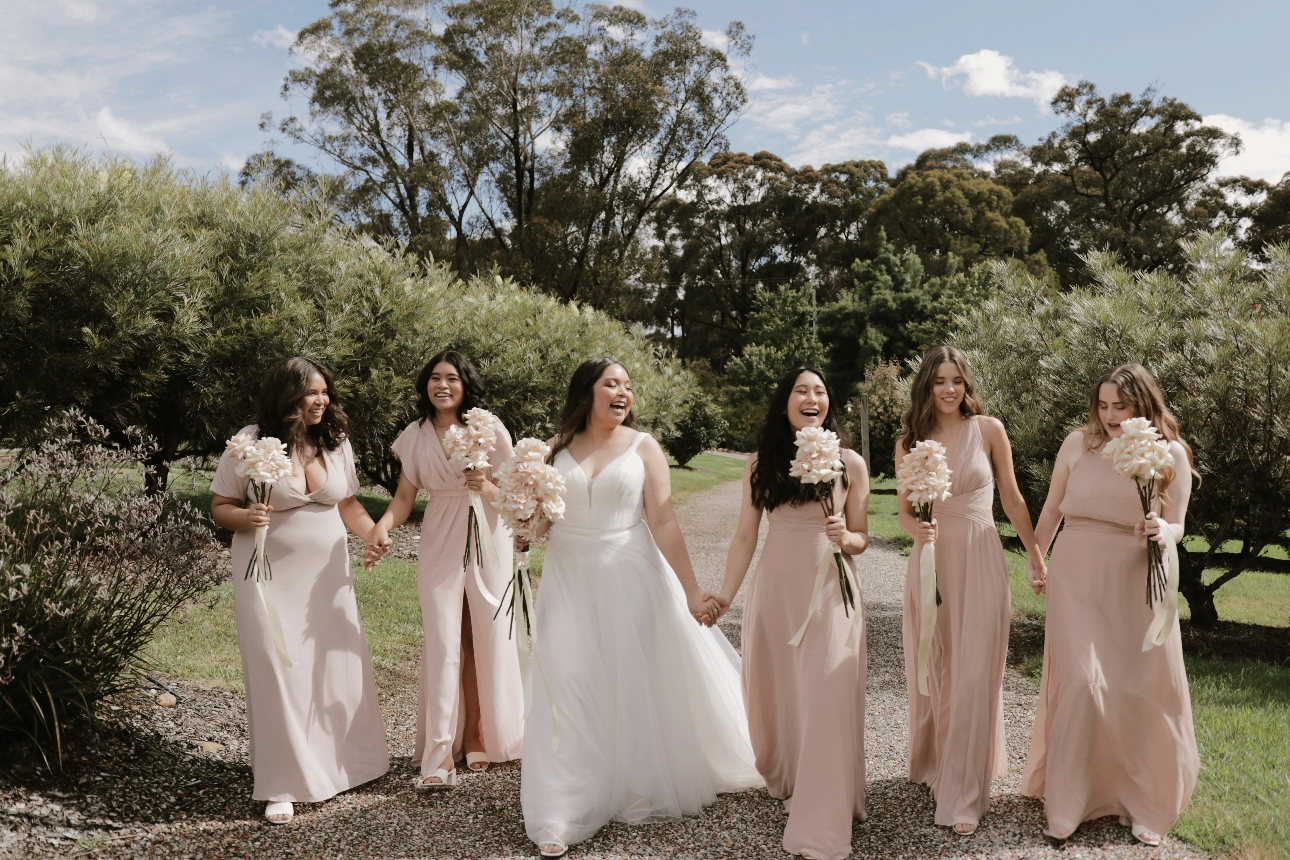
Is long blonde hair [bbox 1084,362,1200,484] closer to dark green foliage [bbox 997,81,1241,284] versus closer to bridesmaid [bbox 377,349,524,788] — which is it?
bridesmaid [bbox 377,349,524,788]

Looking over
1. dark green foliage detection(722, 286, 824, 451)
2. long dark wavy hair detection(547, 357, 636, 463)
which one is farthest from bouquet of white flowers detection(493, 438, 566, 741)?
dark green foliage detection(722, 286, 824, 451)

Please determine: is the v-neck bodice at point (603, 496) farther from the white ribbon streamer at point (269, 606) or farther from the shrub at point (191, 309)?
the shrub at point (191, 309)

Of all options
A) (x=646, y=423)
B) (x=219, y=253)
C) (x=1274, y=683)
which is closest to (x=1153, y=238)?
(x=646, y=423)

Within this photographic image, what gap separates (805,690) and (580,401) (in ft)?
5.77

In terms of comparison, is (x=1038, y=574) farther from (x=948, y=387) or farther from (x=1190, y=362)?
(x=1190, y=362)

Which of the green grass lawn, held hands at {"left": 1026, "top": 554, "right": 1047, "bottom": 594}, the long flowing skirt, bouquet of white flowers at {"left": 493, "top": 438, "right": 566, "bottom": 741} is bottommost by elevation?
the green grass lawn

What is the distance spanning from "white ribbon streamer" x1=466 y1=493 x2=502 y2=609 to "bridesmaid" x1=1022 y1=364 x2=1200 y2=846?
2825 millimetres

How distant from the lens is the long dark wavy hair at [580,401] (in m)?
4.40

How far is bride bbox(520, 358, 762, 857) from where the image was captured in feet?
13.4

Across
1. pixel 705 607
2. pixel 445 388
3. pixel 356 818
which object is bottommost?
pixel 356 818

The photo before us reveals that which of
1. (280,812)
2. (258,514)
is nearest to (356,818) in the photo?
(280,812)

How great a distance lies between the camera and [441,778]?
4.64 m

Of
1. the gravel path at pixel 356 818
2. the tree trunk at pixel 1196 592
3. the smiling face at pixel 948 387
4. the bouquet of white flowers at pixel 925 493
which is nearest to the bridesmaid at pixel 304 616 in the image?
the gravel path at pixel 356 818

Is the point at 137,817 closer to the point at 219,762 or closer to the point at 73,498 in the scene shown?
the point at 219,762
